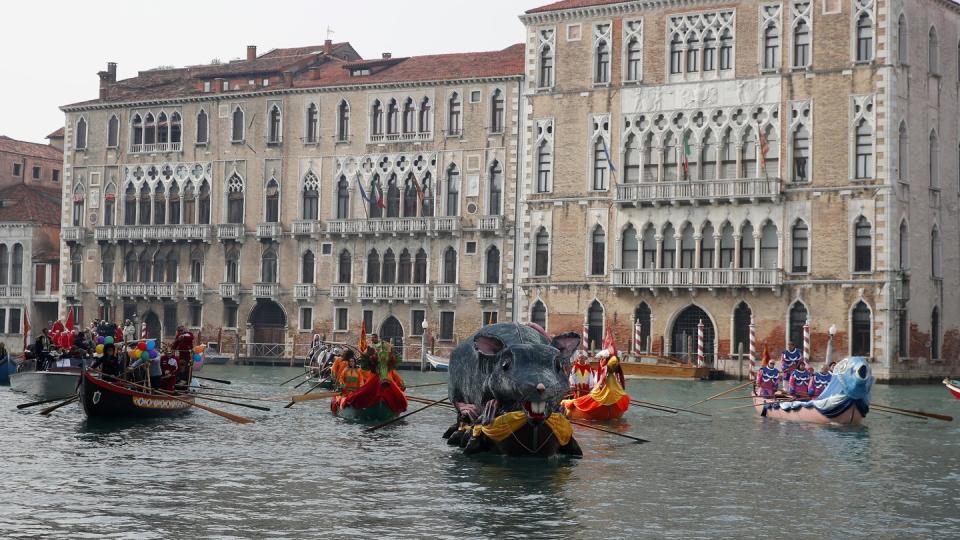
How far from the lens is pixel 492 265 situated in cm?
5347

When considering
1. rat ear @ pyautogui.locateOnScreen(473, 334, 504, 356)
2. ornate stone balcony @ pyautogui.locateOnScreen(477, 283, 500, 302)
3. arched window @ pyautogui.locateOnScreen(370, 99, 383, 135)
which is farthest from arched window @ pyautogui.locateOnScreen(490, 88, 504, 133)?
rat ear @ pyautogui.locateOnScreen(473, 334, 504, 356)

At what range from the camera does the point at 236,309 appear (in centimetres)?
5788

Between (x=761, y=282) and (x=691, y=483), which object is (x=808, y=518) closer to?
(x=691, y=483)

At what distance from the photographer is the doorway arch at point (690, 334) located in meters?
48.3

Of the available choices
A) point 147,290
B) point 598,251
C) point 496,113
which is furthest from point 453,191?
point 147,290

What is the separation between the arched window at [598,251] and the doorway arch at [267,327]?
12961 millimetres

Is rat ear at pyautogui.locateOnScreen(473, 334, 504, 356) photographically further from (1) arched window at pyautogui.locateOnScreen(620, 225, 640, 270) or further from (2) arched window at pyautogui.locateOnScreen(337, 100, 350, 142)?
(2) arched window at pyautogui.locateOnScreen(337, 100, 350, 142)

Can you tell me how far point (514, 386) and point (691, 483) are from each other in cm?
259

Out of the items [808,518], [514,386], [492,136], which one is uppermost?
[492,136]

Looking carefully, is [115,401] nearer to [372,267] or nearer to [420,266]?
[420,266]

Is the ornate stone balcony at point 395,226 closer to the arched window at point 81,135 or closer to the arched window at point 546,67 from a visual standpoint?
the arched window at point 546,67

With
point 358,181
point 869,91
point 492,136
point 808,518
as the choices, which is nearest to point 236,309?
point 358,181

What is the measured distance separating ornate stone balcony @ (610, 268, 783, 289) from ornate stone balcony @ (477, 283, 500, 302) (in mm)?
5003

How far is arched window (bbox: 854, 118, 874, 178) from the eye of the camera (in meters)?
45.7
